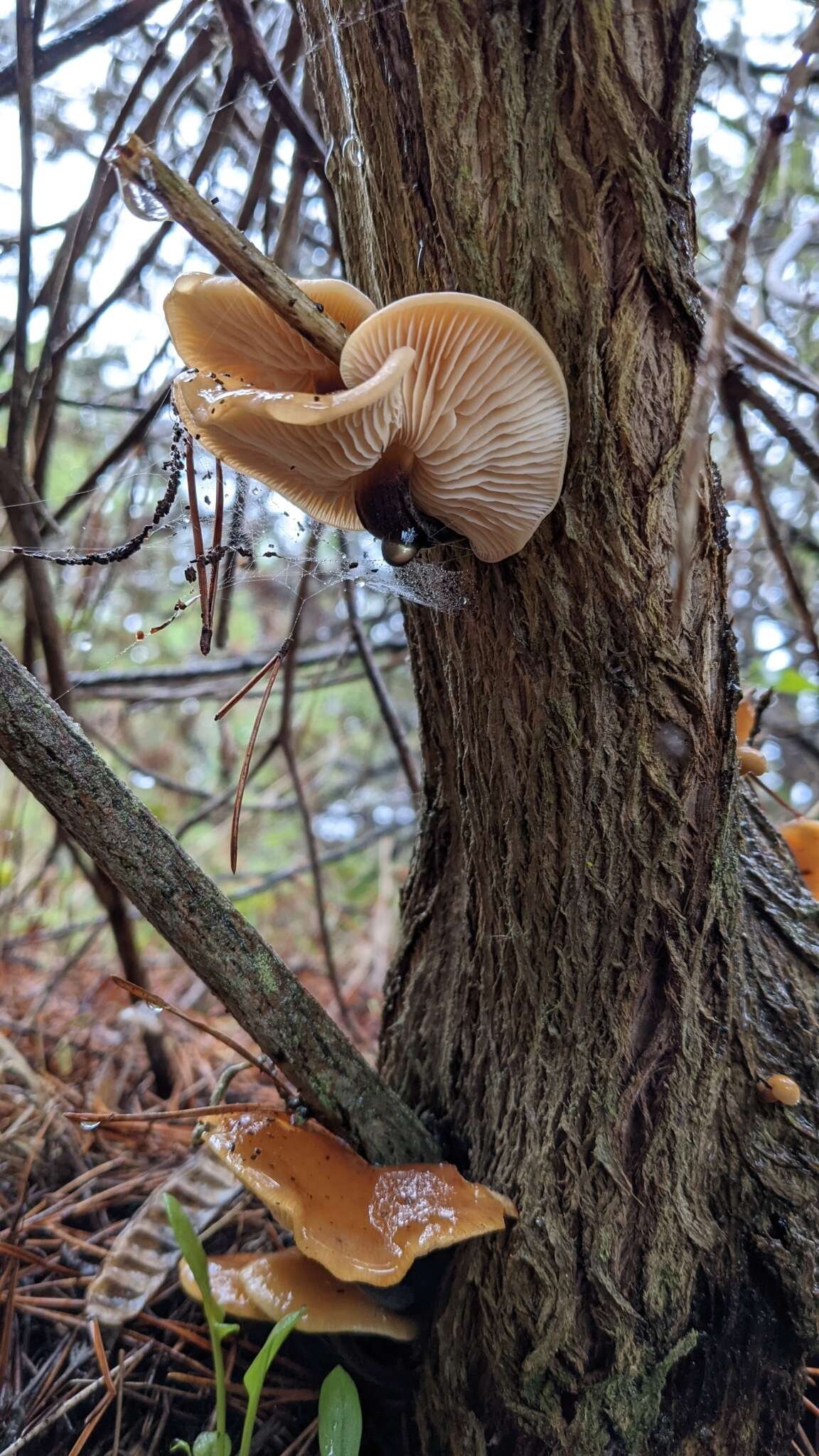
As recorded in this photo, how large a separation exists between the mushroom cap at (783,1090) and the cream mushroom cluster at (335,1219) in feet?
1.53

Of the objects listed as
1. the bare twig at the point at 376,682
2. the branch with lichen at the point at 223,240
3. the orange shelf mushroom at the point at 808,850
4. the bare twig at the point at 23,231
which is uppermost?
the bare twig at the point at 23,231

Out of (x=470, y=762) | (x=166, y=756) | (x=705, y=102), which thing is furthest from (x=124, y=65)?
(x=166, y=756)

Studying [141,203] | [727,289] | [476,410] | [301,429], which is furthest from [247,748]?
[727,289]

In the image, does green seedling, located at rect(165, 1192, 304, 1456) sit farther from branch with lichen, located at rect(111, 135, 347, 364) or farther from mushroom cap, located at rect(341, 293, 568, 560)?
branch with lichen, located at rect(111, 135, 347, 364)

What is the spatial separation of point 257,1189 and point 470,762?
0.68 m

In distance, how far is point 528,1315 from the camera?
3.90 feet

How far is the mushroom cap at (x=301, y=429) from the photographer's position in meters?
0.89

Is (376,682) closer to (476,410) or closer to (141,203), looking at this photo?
(476,410)

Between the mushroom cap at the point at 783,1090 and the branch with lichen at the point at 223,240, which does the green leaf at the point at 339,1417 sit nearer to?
the mushroom cap at the point at 783,1090

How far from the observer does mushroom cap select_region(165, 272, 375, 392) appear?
1.04 meters

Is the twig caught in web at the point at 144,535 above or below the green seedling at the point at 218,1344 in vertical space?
above

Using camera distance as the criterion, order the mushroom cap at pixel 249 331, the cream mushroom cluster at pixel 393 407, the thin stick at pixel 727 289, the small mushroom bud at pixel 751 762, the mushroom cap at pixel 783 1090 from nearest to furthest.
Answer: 1. the thin stick at pixel 727 289
2. the cream mushroom cluster at pixel 393 407
3. the mushroom cap at pixel 249 331
4. the mushroom cap at pixel 783 1090
5. the small mushroom bud at pixel 751 762

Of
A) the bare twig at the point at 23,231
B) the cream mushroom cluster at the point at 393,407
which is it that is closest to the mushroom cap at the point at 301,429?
the cream mushroom cluster at the point at 393,407

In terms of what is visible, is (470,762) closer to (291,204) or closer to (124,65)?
(291,204)
